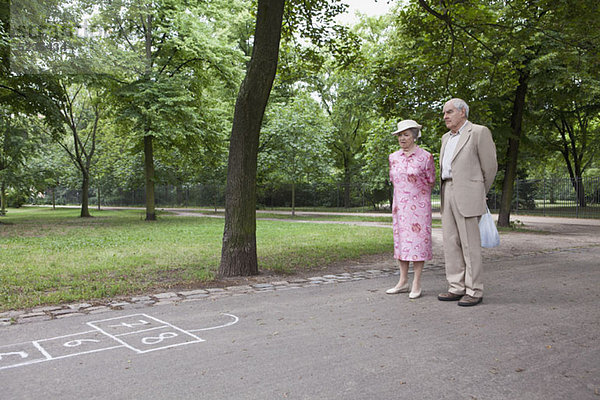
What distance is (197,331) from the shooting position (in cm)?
464

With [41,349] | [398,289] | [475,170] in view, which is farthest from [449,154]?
[41,349]

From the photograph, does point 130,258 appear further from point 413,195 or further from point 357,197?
point 357,197

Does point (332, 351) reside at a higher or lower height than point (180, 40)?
lower

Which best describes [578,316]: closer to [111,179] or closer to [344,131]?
[344,131]

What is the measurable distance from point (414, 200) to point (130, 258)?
6289 mm

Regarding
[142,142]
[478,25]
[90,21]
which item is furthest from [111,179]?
[478,25]

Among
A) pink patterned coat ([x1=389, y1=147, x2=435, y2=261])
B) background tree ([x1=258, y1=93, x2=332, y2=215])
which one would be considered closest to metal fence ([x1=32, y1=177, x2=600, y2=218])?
background tree ([x1=258, y1=93, x2=332, y2=215])

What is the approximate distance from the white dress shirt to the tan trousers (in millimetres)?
120

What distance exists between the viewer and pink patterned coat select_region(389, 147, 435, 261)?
19.2 ft

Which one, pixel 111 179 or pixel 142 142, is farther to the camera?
pixel 111 179

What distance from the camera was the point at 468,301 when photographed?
217 inches

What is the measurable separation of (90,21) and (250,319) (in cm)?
1848

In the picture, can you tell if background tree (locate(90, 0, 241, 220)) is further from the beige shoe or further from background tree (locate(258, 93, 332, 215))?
the beige shoe

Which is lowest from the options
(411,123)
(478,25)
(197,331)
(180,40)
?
(197,331)
